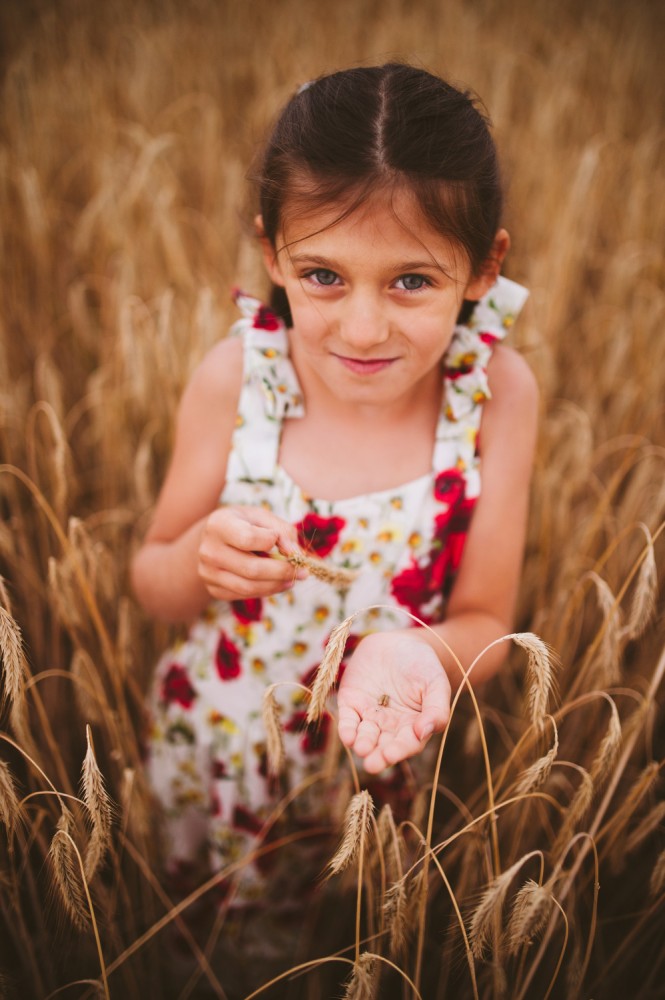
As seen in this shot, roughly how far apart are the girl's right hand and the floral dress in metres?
0.15

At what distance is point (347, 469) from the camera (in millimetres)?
989

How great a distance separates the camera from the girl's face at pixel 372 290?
2.50 feet

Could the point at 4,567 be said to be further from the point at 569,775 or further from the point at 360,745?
the point at 569,775

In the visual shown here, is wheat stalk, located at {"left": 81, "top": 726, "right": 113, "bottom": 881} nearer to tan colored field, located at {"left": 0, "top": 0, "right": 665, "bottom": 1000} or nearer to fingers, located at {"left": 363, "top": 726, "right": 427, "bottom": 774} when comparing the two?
tan colored field, located at {"left": 0, "top": 0, "right": 665, "bottom": 1000}

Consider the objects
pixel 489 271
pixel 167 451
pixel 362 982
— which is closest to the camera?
pixel 362 982

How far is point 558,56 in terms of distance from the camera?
334 cm

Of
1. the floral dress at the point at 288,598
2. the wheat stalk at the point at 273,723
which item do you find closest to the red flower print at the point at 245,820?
the floral dress at the point at 288,598

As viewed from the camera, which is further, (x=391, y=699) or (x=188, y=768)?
(x=188, y=768)

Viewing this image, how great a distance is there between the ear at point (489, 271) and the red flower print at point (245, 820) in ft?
2.75

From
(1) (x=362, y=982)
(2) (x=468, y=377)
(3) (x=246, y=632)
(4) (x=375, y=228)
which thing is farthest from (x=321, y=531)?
(1) (x=362, y=982)

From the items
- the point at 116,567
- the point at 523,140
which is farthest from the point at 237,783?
the point at 523,140

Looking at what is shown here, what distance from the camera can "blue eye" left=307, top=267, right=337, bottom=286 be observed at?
0.81 metres

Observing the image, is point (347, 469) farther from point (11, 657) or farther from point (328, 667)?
point (11, 657)

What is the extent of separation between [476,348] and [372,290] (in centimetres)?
26
